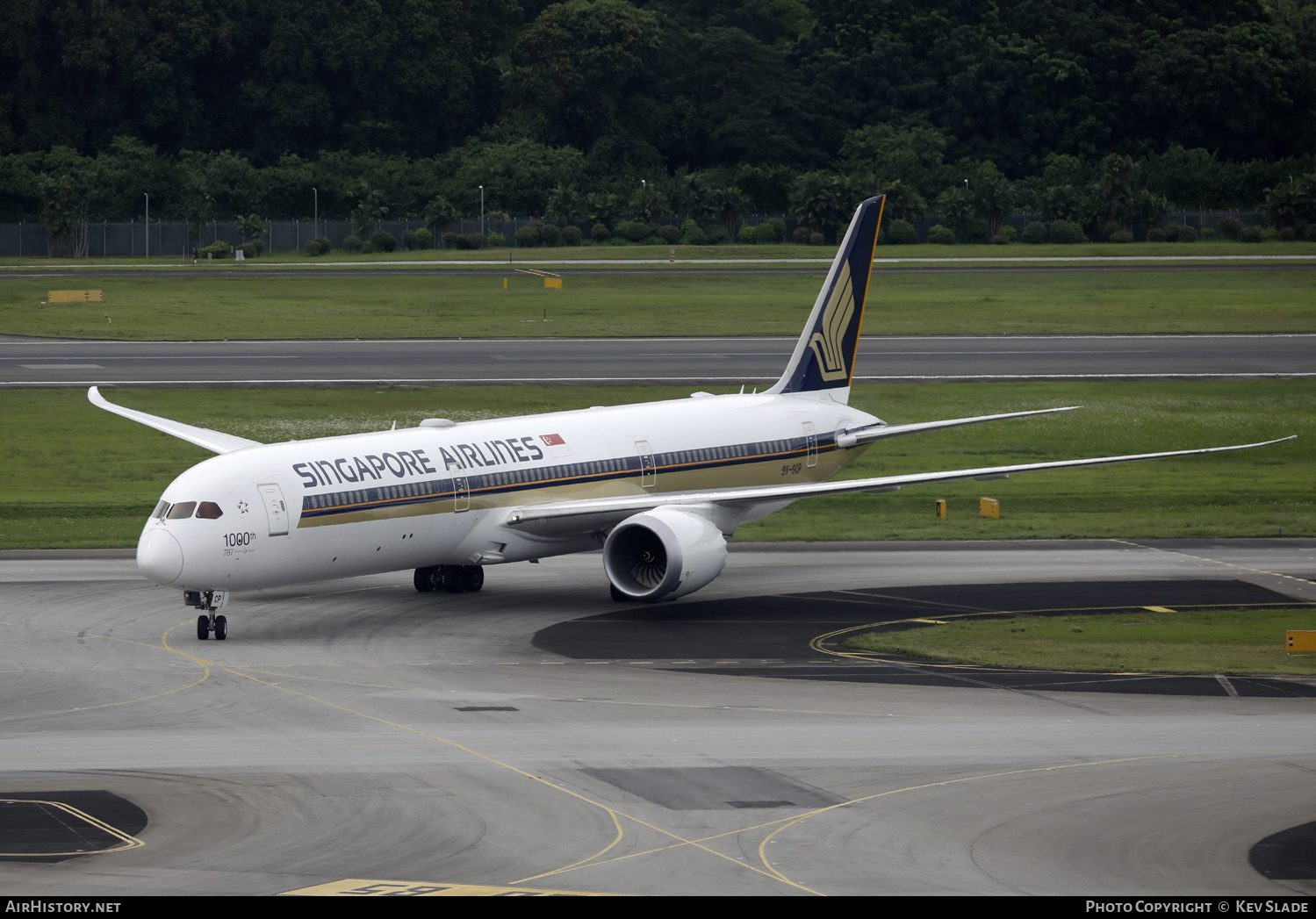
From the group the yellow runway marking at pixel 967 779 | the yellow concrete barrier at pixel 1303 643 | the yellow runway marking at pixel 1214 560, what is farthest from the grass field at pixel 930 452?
the yellow runway marking at pixel 967 779

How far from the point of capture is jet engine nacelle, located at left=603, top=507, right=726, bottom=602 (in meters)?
39.5

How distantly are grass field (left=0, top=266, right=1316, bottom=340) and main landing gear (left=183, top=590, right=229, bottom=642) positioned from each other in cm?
6069

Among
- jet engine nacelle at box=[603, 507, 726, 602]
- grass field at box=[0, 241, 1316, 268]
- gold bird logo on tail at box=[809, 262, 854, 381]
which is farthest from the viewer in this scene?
grass field at box=[0, 241, 1316, 268]

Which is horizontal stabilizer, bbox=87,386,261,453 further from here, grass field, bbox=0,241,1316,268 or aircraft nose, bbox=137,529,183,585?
grass field, bbox=0,241,1316,268

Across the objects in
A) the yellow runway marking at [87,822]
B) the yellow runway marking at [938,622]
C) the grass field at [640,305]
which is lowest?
the yellow runway marking at [938,622]

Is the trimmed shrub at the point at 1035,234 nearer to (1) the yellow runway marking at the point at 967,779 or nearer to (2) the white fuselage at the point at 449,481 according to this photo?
(2) the white fuselage at the point at 449,481

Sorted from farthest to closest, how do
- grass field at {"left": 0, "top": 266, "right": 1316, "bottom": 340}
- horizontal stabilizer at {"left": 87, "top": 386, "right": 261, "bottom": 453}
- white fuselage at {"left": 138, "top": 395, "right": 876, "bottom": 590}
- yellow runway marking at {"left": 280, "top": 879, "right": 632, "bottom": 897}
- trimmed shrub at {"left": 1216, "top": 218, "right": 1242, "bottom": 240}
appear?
trimmed shrub at {"left": 1216, "top": 218, "right": 1242, "bottom": 240} → grass field at {"left": 0, "top": 266, "right": 1316, "bottom": 340} → horizontal stabilizer at {"left": 87, "top": 386, "right": 261, "bottom": 453} → white fuselage at {"left": 138, "top": 395, "right": 876, "bottom": 590} → yellow runway marking at {"left": 280, "top": 879, "right": 632, "bottom": 897}

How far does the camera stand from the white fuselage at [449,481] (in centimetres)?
3650

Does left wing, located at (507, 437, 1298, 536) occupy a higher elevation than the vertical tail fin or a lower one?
lower

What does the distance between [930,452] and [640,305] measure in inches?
1969

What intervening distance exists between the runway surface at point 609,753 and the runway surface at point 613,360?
36595mm

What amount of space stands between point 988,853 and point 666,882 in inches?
176

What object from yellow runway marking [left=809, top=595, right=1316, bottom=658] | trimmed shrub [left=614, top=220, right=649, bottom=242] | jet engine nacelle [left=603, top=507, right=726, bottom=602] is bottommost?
yellow runway marking [left=809, top=595, right=1316, bottom=658]

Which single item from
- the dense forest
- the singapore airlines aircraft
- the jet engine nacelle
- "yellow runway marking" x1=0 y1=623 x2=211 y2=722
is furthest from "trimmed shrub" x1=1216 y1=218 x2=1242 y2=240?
"yellow runway marking" x1=0 y1=623 x2=211 y2=722
